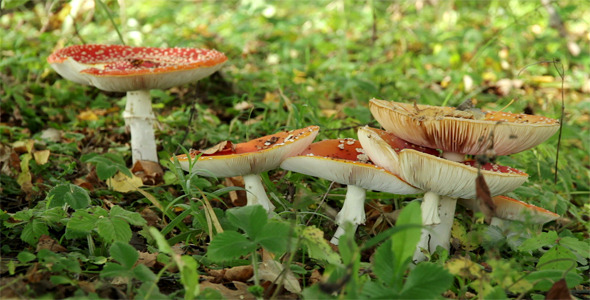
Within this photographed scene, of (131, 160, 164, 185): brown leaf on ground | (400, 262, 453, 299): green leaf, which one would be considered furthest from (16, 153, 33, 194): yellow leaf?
(400, 262, 453, 299): green leaf

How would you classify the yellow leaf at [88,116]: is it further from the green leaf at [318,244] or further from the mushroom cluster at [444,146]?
the green leaf at [318,244]

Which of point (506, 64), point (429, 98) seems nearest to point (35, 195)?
point (429, 98)

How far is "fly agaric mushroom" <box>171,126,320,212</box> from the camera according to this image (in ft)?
9.35

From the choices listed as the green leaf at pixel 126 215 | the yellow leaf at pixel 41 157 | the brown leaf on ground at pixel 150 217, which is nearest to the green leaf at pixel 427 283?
the green leaf at pixel 126 215

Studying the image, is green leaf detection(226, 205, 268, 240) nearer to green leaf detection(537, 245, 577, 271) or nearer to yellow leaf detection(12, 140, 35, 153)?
green leaf detection(537, 245, 577, 271)

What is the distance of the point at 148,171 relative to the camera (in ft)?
13.5

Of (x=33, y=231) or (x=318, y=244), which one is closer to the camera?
(x=318, y=244)

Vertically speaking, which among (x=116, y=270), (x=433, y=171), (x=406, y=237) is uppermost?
(x=433, y=171)

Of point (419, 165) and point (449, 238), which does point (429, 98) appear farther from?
point (419, 165)

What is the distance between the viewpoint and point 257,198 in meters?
3.18

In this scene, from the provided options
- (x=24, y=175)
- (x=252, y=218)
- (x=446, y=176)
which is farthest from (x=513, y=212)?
(x=24, y=175)

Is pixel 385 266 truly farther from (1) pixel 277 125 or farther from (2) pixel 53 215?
(1) pixel 277 125

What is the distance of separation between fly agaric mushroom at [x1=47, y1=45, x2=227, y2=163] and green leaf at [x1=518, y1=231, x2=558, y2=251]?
2445mm

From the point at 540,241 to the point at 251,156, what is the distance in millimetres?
1672
